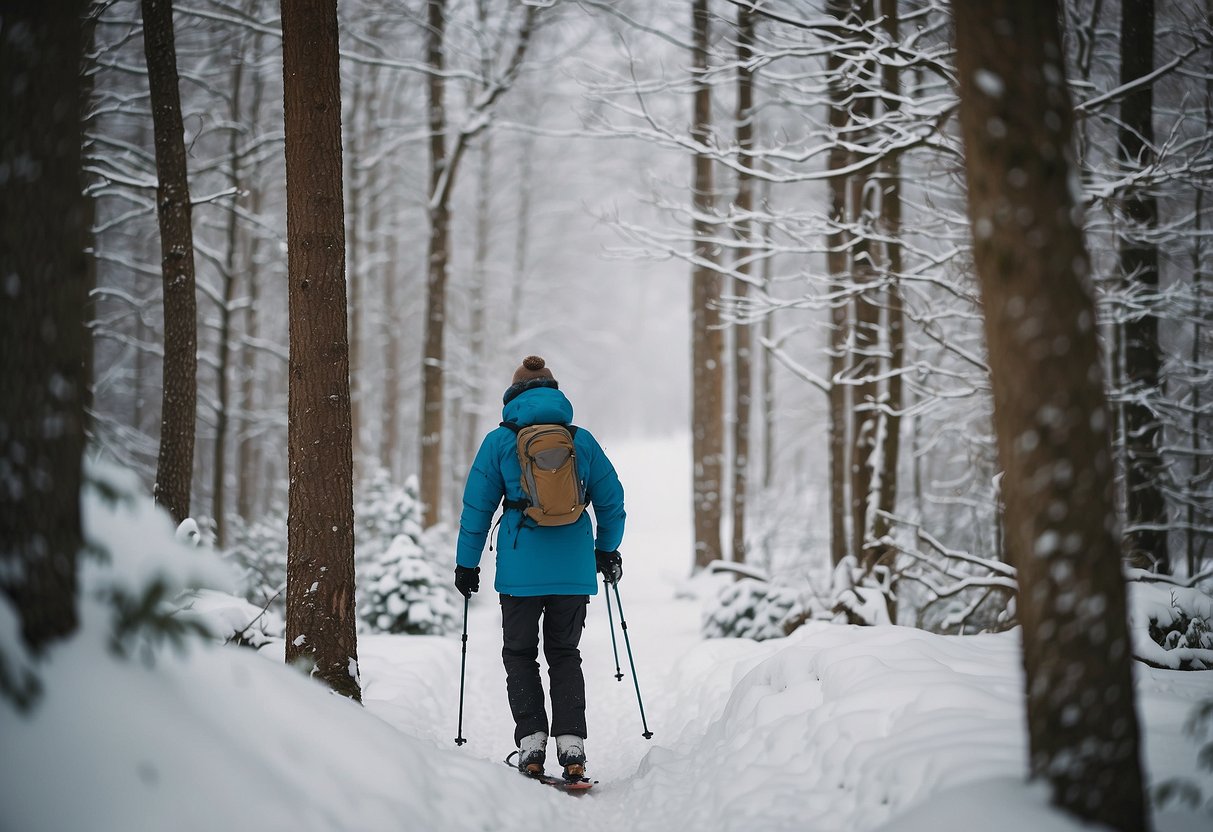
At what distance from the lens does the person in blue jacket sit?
4.28 metres

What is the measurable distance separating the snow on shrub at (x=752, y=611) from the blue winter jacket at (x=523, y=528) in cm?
288

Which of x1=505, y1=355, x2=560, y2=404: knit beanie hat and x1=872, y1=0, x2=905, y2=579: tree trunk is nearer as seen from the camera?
x1=505, y1=355, x2=560, y2=404: knit beanie hat

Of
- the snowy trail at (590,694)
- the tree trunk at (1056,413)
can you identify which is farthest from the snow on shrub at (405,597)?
the tree trunk at (1056,413)

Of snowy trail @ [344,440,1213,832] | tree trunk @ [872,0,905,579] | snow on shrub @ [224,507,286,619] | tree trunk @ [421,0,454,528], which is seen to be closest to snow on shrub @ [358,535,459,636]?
snowy trail @ [344,440,1213,832]

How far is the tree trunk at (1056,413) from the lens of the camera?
2.09 meters

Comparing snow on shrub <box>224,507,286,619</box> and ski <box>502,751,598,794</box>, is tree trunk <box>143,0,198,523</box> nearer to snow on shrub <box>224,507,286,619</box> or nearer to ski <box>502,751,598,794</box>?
snow on shrub <box>224,507,286,619</box>

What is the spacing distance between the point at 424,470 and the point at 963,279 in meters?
7.68

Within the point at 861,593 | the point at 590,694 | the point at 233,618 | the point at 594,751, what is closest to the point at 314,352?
the point at 233,618

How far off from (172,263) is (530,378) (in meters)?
3.54

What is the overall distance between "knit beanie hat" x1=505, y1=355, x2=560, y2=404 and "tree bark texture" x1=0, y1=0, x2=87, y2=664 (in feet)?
8.08

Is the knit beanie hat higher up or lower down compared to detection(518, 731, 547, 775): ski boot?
higher up

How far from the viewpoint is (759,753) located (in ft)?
12.1

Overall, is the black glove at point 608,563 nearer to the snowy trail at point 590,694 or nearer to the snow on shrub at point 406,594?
the snowy trail at point 590,694

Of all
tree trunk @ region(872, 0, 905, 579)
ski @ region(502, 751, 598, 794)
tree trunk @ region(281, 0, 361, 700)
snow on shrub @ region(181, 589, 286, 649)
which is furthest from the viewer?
tree trunk @ region(872, 0, 905, 579)
